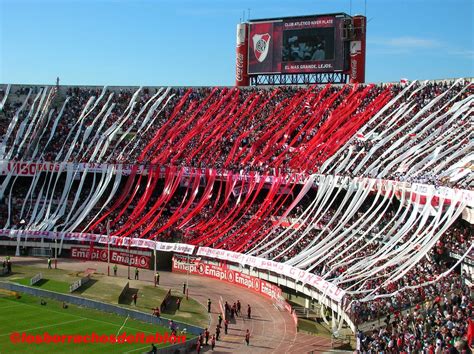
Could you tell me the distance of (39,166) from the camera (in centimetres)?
6575

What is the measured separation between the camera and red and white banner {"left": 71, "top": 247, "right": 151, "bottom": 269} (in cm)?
5666

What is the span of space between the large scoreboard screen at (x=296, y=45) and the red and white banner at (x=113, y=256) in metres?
25.9

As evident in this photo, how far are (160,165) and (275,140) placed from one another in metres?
10.8

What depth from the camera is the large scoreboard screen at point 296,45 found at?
68.7 meters

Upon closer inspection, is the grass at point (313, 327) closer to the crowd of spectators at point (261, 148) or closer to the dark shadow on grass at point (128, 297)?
the crowd of spectators at point (261, 148)

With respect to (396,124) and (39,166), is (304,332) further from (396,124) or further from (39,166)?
(39,166)

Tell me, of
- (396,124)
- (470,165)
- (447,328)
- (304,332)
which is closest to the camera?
(447,328)

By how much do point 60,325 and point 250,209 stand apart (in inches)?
877

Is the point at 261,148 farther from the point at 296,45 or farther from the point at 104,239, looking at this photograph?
the point at 104,239

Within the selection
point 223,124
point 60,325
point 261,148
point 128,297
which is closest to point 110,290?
point 128,297

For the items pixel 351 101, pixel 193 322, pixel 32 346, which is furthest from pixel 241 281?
pixel 351 101

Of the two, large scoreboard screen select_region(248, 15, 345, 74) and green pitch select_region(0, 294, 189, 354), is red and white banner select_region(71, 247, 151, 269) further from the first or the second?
large scoreboard screen select_region(248, 15, 345, 74)

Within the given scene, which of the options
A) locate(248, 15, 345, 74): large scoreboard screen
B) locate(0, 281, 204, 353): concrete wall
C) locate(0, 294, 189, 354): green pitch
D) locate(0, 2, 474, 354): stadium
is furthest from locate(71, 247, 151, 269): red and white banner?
locate(248, 15, 345, 74): large scoreboard screen

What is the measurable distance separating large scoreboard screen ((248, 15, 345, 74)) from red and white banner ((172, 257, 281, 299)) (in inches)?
994
